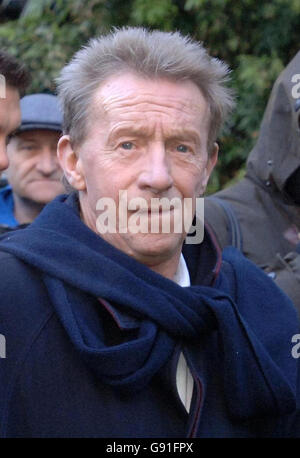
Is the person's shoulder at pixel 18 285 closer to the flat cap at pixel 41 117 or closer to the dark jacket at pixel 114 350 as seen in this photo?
the dark jacket at pixel 114 350

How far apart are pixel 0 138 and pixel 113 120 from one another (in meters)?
0.38

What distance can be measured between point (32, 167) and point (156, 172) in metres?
1.77

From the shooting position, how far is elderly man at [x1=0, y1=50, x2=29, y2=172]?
2078mm

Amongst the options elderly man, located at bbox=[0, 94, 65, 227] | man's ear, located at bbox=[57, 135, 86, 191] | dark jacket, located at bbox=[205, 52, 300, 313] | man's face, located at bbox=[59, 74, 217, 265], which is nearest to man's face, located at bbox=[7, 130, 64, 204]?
elderly man, located at bbox=[0, 94, 65, 227]

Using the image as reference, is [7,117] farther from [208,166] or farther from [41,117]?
[41,117]

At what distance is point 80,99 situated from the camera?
1.93 metres

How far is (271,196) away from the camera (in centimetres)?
298

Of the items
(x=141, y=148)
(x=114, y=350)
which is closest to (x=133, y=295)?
(x=114, y=350)

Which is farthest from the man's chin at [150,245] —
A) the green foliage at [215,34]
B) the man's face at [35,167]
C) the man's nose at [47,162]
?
the green foliage at [215,34]

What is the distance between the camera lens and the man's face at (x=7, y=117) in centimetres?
207

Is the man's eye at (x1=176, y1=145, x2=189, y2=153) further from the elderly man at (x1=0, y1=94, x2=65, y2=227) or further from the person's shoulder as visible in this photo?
the elderly man at (x1=0, y1=94, x2=65, y2=227)
